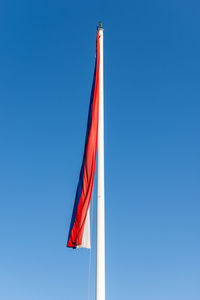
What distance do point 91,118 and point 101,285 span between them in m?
5.93

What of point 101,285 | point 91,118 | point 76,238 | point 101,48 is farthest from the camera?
point 101,48

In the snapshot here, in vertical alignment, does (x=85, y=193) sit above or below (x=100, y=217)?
above

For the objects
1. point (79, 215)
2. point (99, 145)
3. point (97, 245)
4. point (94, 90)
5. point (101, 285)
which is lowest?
point (101, 285)

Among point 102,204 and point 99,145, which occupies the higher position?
point 99,145

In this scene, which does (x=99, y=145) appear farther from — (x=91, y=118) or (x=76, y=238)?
(x=76, y=238)

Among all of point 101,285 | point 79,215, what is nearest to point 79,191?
point 79,215

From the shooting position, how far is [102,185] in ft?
49.2

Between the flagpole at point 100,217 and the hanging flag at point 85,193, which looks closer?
the flagpole at point 100,217

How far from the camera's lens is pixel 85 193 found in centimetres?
1502

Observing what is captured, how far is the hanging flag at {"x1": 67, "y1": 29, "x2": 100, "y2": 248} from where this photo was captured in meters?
14.8

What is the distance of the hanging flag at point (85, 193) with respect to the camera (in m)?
14.8

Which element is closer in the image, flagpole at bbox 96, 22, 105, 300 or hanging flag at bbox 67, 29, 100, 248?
flagpole at bbox 96, 22, 105, 300

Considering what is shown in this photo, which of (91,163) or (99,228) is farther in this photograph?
(91,163)

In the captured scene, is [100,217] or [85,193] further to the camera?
[85,193]
